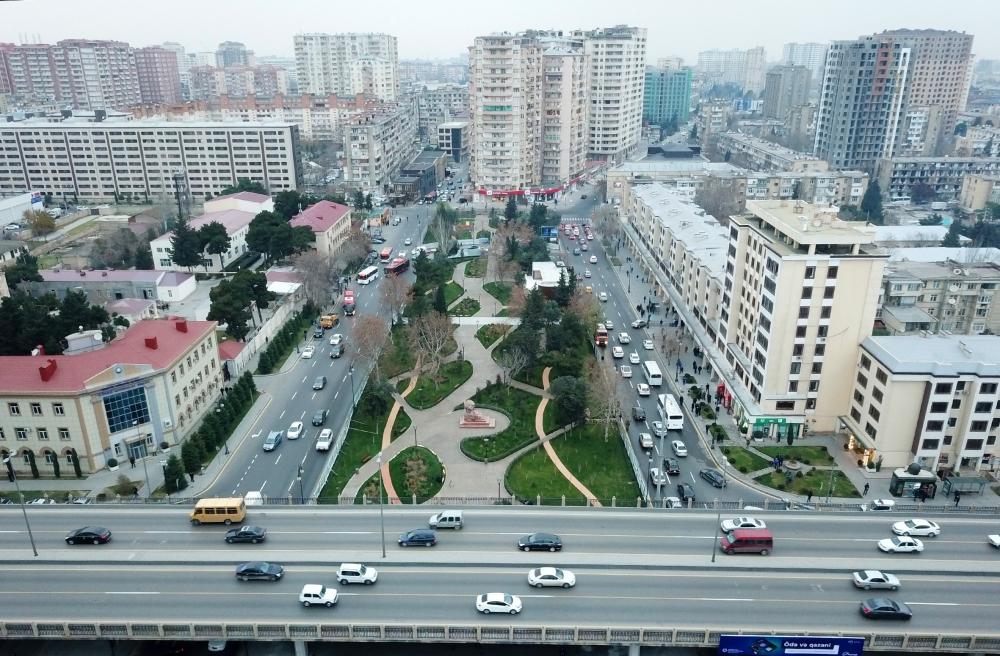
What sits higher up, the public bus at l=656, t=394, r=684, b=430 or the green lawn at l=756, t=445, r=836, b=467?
the public bus at l=656, t=394, r=684, b=430

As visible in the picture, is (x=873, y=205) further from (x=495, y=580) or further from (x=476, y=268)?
(x=495, y=580)

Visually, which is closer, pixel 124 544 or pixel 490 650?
pixel 490 650

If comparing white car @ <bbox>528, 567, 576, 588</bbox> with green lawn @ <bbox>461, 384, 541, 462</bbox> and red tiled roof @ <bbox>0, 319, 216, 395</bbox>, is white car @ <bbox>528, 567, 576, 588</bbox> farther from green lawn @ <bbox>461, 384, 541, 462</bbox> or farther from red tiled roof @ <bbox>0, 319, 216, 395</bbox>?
red tiled roof @ <bbox>0, 319, 216, 395</bbox>

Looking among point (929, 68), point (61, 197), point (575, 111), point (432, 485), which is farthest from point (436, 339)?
point (929, 68)

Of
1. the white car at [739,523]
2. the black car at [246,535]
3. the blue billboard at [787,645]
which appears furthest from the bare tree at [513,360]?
the blue billboard at [787,645]

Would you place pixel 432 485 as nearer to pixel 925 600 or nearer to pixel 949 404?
pixel 925 600

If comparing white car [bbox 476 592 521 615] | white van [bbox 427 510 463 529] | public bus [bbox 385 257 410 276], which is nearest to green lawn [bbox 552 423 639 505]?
white van [bbox 427 510 463 529]
